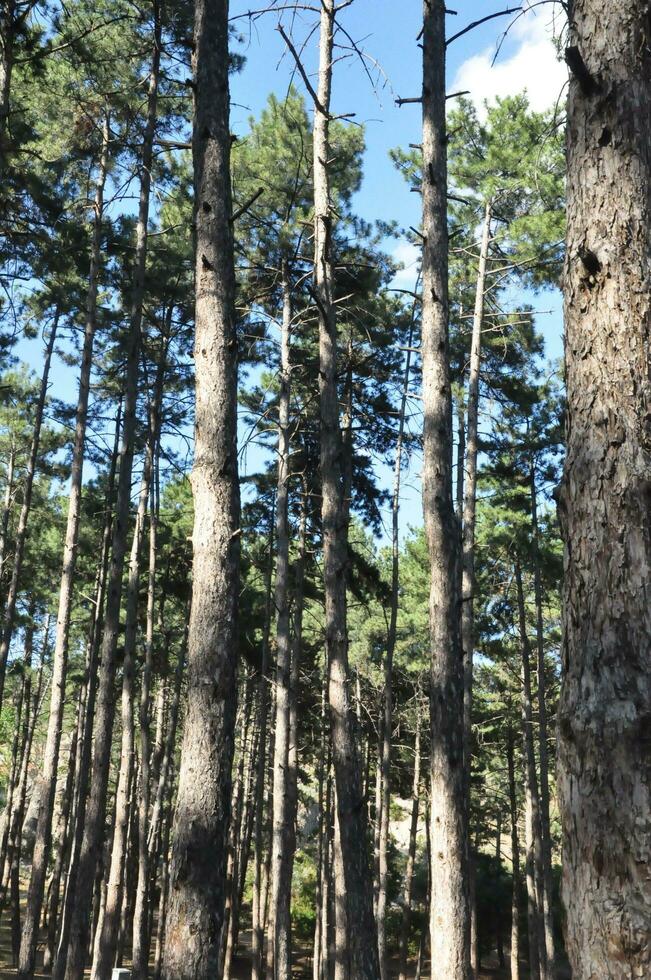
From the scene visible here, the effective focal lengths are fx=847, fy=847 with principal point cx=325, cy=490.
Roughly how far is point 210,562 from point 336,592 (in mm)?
Result: 3417

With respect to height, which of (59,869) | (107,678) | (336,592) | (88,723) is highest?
(336,592)

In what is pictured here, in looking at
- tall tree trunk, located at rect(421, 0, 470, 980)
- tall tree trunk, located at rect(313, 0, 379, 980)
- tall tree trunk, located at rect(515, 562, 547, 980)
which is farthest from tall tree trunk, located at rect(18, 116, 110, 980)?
tall tree trunk, located at rect(515, 562, 547, 980)

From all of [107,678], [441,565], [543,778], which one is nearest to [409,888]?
[543,778]

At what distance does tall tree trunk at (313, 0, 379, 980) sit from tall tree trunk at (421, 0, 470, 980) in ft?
4.12

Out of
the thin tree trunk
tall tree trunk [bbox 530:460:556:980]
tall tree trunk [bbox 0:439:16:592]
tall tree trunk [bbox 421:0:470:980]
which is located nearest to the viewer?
tall tree trunk [bbox 421:0:470:980]

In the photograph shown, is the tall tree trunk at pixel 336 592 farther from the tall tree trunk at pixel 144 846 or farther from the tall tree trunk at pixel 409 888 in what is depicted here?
the tall tree trunk at pixel 409 888

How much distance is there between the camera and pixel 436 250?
7199 millimetres

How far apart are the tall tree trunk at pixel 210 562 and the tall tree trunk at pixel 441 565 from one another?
1818mm

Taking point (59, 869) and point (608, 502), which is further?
point (59, 869)

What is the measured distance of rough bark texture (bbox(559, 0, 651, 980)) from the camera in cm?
223

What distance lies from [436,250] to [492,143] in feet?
30.4

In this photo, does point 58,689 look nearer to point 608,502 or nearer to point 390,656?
point 390,656

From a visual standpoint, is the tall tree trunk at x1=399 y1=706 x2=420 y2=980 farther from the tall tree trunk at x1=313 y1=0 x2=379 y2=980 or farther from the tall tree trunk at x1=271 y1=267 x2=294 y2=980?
the tall tree trunk at x1=313 y1=0 x2=379 y2=980

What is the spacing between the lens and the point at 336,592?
8.23 m
